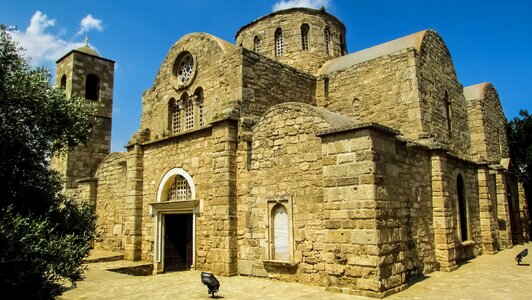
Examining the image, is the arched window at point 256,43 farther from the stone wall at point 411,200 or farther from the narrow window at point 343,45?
the stone wall at point 411,200

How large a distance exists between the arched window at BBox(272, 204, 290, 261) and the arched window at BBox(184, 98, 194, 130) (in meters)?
5.07

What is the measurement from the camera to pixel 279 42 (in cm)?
1772

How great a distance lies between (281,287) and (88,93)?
57.9 ft

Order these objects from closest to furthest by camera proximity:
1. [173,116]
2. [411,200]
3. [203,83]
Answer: [411,200]
[203,83]
[173,116]

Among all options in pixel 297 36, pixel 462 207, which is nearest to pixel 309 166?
pixel 462 207

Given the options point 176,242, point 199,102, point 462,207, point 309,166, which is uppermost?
point 199,102

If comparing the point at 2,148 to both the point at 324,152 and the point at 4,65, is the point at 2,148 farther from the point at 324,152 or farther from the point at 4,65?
the point at 324,152

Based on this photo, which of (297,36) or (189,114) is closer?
(189,114)

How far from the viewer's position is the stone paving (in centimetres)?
774

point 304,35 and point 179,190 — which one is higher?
point 304,35

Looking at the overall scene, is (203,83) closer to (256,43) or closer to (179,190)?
(179,190)

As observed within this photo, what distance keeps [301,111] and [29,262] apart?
20.5 feet

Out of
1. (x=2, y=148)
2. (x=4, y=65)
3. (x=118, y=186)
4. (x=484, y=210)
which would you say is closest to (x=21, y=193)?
(x=2, y=148)

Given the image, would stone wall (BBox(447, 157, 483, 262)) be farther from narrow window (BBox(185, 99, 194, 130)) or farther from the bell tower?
the bell tower
